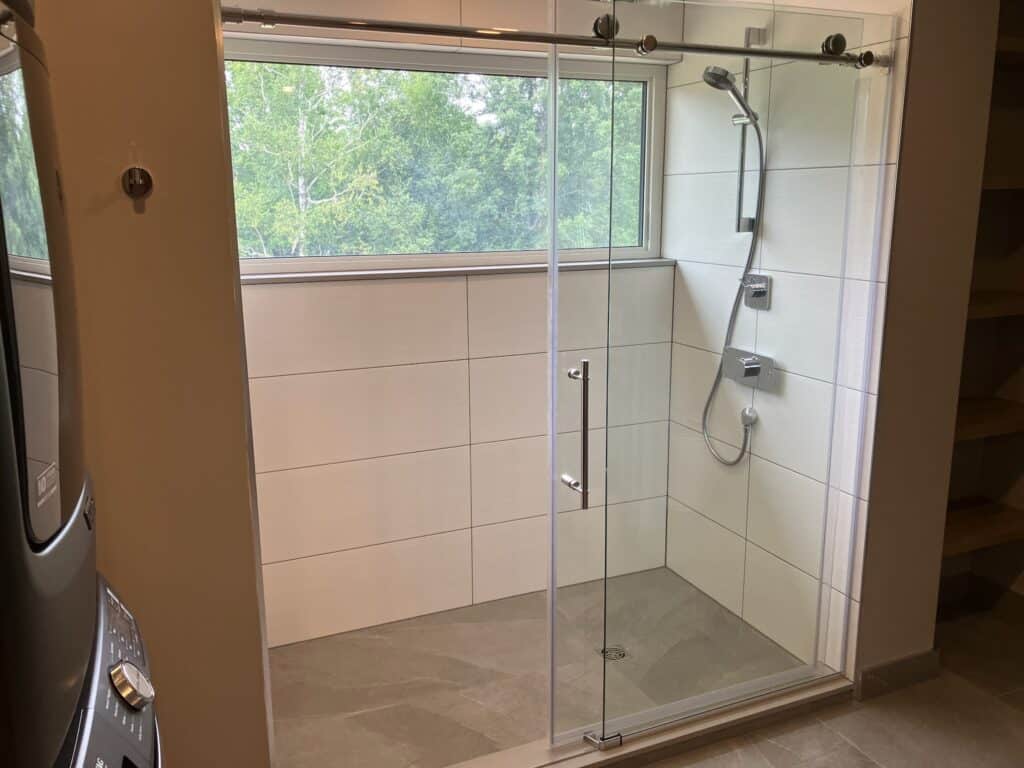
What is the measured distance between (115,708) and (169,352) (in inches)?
33.8

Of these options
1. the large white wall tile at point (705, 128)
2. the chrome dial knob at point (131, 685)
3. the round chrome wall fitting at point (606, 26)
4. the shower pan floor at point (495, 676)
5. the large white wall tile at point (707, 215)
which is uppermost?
the round chrome wall fitting at point (606, 26)

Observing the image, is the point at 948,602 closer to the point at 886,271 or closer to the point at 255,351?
the point at 886,271

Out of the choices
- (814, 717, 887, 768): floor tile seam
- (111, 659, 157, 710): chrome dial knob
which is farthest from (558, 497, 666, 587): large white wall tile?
(111, 659, 157, 710): chrome dial knob

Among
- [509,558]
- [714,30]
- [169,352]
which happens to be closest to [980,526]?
[509,558]

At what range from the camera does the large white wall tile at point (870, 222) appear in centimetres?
210

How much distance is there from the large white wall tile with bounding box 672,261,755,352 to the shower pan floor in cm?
67

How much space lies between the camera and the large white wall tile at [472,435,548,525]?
2898 mm

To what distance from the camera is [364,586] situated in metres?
2.80

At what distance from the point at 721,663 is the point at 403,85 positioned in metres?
2.08

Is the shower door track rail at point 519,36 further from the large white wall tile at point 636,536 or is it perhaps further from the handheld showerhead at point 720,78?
the large white wall tile at point 636,536

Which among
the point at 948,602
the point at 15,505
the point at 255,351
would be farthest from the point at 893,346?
the point at 15,505

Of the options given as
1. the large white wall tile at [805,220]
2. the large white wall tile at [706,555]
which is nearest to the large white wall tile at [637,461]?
the large white wall tile at [706,555]

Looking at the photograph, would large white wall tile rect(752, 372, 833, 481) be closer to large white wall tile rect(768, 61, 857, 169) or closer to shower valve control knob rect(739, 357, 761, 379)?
shower valve control knob rect(739, 357, 761, 379)

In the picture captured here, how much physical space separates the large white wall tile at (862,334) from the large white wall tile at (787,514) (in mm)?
329
